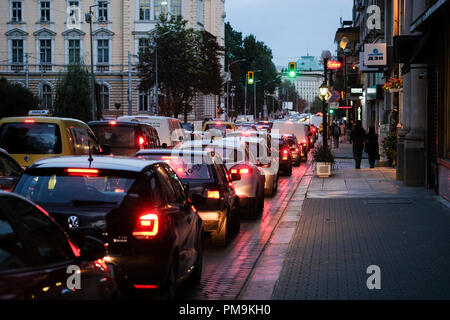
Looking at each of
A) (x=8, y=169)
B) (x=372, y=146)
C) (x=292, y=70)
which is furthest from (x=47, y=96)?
(x=8, y=169)

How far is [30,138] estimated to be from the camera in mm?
16875

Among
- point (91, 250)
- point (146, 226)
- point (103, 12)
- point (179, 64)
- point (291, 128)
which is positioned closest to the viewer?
point (91, 250)

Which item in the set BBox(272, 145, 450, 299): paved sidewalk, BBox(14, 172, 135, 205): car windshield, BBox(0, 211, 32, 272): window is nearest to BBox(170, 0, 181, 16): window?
BBox(272, 145, 450, 299): paved sidewalk

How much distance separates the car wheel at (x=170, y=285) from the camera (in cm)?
797

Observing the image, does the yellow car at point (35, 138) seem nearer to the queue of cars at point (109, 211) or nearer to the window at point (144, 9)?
the queue of cars at point (109, 211)

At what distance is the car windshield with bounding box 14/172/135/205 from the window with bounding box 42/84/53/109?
76.6 meters

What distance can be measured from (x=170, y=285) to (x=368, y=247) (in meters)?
4.59

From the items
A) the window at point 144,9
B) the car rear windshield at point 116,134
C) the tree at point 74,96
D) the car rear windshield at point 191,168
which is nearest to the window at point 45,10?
the window at point 144,9

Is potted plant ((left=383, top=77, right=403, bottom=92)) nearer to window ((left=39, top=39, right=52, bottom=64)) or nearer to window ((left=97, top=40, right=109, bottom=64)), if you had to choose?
window ((left=97, top=40, right=109, bottom=64))

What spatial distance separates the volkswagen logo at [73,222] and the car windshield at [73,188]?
8.2 inches

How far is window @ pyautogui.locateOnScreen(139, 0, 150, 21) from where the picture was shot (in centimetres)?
8325

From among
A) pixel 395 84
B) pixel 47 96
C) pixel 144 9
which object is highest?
pixel 144 9

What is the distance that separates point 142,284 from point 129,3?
77353 millimetres

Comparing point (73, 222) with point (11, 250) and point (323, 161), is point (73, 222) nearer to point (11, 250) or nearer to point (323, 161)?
point (11, 250)
